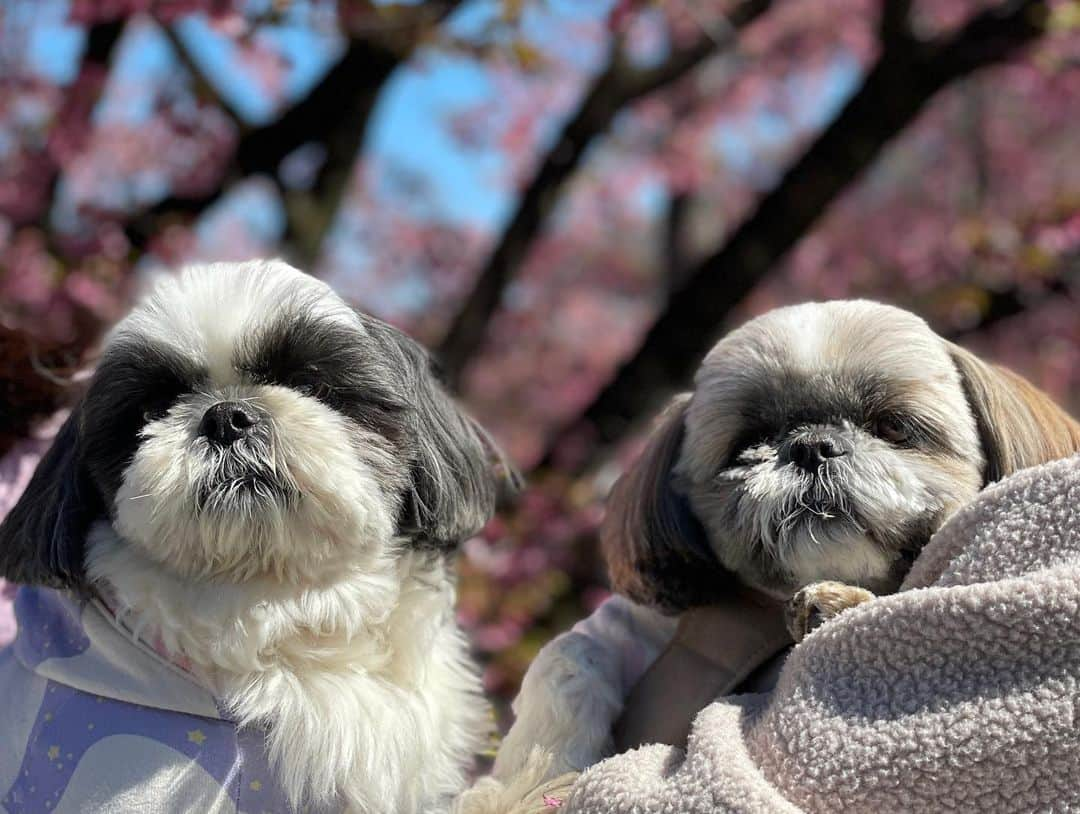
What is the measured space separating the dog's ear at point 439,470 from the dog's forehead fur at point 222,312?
149 millimetres

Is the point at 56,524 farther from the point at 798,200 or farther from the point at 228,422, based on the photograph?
the point at 798,200

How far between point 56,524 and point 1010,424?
4.88 feet

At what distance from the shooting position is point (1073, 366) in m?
7.11

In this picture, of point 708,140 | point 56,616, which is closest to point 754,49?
point 708,140

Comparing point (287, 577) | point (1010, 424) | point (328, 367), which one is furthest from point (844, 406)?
point (287, 577)

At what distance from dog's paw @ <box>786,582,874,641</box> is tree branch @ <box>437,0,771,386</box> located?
3173 mm

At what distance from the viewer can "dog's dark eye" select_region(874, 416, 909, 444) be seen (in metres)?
1.63

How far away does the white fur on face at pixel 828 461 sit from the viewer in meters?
1.57

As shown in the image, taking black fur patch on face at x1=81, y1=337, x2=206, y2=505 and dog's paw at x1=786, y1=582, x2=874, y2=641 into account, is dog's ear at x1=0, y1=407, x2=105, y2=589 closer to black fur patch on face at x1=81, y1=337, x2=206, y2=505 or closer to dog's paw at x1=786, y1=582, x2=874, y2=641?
black fur patch on face at x1=81, y1=337, x2=206, y2=505

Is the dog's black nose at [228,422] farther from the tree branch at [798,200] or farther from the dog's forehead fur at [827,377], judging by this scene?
the tree branch at [798,200]

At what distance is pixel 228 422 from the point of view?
1638 millimetres

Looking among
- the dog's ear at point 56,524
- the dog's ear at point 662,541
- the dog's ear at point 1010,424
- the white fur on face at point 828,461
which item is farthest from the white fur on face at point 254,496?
the dog's ear at point 1010,424

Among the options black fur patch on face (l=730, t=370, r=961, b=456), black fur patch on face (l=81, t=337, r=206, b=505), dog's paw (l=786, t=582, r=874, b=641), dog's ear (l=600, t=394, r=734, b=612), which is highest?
black fur patch on face (l=730, t=370, r=961, b=456)

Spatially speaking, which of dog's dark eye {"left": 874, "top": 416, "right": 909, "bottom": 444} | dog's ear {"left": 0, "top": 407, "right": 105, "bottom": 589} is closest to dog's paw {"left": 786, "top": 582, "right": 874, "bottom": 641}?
dog's dark eye {"left": 874, "top": 416, "right": 909, "bottom": 444}
